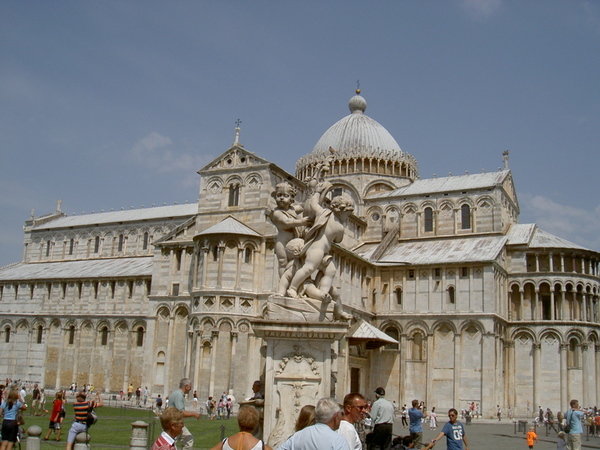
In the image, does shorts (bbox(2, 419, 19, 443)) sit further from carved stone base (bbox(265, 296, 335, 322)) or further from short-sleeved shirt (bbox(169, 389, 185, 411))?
carved stone base (bbox(265, 296, 335, 322))

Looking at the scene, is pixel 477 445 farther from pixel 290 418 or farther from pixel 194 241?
pixel 194 241

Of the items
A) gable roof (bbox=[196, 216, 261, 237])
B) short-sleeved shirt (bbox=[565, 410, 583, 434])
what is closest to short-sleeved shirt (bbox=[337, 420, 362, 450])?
short-sleeved shirt (bbox=[565, 410, 583, 434])

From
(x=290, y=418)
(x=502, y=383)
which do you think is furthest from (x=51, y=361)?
(x=290, y=418)

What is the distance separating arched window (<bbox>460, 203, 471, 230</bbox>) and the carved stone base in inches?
1606

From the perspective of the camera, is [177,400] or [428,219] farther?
[428,219]

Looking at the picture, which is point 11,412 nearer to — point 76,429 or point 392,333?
point 76,429

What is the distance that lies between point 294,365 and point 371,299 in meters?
36.9

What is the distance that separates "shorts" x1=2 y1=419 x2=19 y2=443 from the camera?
45.1 ft

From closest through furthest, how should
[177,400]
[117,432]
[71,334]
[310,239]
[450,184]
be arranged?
[310,239] < [177,400] < [117,432] < [450,184] < [71,334]

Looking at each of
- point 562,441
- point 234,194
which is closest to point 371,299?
point 234,194

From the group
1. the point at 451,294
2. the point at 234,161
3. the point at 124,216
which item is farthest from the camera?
the point at 124,216

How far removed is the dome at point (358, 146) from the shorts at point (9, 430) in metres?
42.4

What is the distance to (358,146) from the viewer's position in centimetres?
5591

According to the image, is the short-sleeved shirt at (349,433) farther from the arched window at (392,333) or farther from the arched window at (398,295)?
the arched window at (398,295)
